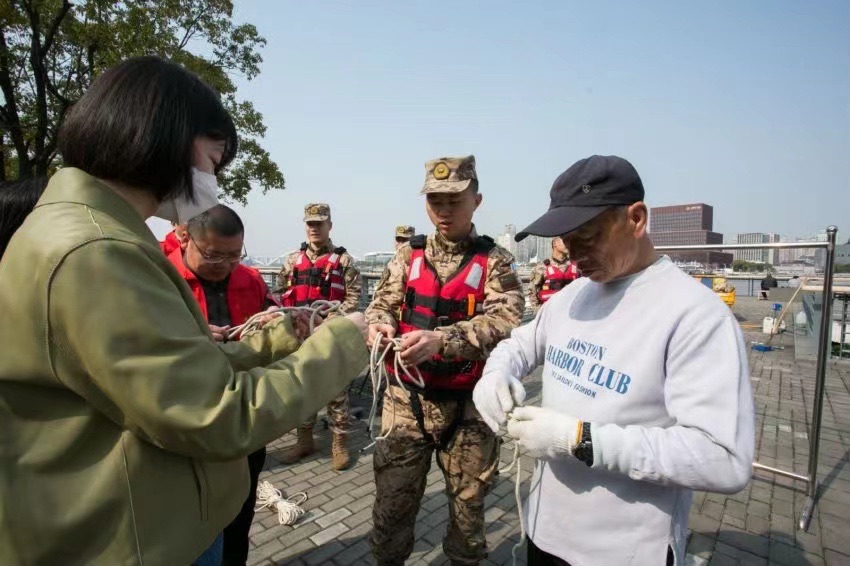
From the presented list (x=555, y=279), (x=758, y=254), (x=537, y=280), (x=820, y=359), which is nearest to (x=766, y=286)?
(x=537, y=280)

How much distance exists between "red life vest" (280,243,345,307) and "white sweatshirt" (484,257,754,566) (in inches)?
161

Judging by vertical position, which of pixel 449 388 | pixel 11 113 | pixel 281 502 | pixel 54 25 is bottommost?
pixel 281 502

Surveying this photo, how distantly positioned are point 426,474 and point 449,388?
510 mm

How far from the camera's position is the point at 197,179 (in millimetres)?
1379

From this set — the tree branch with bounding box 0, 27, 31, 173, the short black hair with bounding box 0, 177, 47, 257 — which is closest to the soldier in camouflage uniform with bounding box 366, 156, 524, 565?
the short black hair with bounding box 0, 177, 47, 257

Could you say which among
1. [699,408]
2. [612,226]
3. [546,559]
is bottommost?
[546,559]

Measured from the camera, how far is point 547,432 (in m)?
1.48

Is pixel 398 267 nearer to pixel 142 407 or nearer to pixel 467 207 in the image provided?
pixel 467 207

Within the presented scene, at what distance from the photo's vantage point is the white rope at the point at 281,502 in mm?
3561

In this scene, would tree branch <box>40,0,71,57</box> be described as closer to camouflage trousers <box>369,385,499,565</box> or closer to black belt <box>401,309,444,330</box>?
black belt <box>401,309,444,330</box>

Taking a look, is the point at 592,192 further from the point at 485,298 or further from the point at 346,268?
the point at 346,268

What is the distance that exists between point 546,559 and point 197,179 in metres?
1.87

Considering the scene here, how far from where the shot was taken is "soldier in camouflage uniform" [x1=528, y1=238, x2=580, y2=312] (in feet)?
28.6

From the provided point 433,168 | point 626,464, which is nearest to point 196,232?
point 433,168
